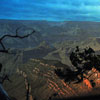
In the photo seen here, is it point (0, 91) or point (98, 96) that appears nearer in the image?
point (0, 91)

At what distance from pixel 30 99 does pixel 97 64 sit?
153ft

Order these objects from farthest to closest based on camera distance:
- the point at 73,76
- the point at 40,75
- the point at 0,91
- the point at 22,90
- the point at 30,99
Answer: the point at 40,75, the point at 22,90, the point at 30,99, the point at 73,76, the point at 0,91

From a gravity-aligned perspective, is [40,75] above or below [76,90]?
below

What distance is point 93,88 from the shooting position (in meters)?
25.0

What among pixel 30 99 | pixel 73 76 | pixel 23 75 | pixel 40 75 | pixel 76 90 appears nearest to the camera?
pixel 73 76

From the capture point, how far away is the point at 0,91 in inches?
204

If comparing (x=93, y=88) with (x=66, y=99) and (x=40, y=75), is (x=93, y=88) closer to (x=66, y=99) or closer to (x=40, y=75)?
(x=66, y=99)

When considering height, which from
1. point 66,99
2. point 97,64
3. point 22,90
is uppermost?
point 97,64

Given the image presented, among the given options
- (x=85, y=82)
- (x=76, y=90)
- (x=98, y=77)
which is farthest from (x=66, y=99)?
(x=98, y=77)

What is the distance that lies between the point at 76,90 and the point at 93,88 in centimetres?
339

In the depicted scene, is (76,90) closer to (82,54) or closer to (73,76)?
(73,76)

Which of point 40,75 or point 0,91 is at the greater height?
point 0,91

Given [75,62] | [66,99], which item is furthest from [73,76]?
[66,99]

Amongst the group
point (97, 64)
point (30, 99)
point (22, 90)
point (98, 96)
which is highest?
point (97, 64)
